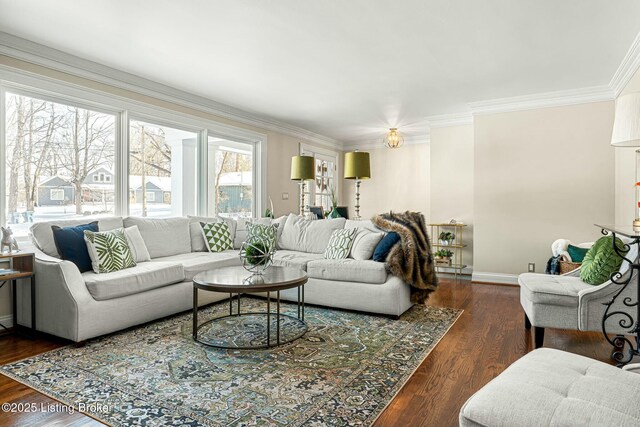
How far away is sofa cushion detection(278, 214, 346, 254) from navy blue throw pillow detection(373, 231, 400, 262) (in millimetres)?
951

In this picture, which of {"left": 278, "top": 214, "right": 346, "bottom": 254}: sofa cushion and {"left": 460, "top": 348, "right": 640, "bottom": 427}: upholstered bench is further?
{"left": 278, "top": 214, "right": 346, "bottom": 254}: sofa cushion

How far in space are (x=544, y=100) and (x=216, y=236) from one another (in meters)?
4.46

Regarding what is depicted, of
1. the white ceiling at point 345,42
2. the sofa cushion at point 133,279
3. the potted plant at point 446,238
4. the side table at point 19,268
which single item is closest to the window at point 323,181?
the potted plant at point 446,238

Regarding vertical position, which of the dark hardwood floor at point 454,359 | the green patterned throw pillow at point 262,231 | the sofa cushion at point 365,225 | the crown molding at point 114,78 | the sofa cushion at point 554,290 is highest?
the crown molding at point 114,78

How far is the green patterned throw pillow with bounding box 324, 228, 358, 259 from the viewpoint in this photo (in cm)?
425

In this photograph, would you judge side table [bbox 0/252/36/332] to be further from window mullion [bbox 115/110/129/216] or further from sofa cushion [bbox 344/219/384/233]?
sofa cushion [bbox 344/219/384/233]

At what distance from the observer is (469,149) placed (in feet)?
20.5

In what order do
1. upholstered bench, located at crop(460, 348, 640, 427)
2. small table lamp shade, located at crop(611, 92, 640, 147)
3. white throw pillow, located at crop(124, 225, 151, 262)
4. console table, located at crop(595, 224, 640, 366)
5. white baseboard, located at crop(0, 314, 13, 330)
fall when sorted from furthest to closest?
white throw pillow, located at crop(124, 225, 151, 262), white baseboard, located at crop(0, 314, 13, 330), console table, located at crop(595, 224, 640, 366), small table lamp shade, located at crop(611, 92, 640, 147), upholstered bench, located at crop(460, 348, 640, 427)

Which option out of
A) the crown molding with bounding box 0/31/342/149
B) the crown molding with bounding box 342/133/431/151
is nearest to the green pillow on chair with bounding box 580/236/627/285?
the crown molding with bounding box 0/31/342/149

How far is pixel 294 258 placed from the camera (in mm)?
4457

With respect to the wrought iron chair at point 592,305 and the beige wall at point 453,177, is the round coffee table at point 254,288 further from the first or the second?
the beige wall at point 453,177

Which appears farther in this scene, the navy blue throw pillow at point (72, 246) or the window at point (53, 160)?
the window at point (53, 160)

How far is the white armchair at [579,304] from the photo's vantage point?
263cm

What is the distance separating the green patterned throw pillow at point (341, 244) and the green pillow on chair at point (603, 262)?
6.91 ft
